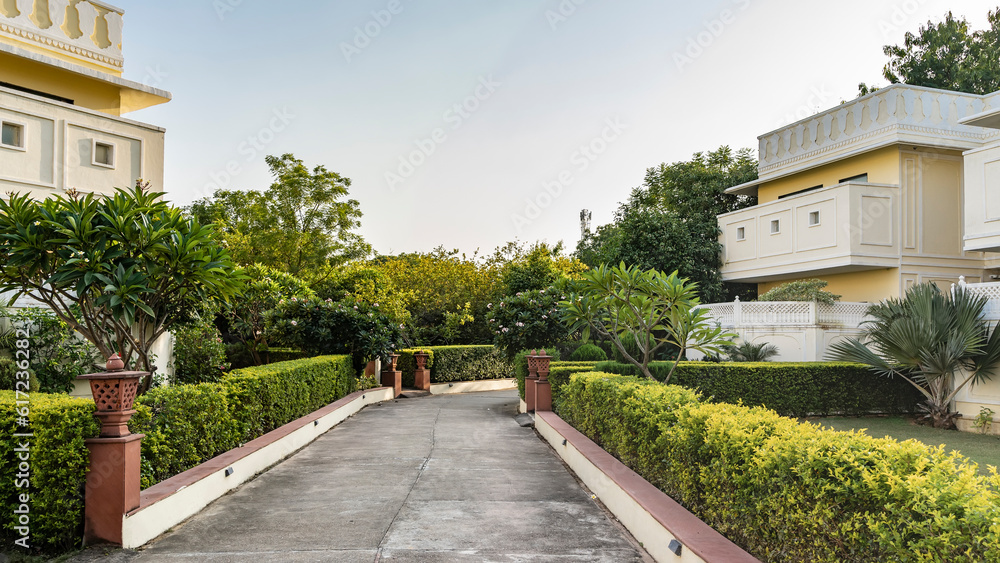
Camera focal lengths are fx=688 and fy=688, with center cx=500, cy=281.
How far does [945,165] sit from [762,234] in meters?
6.58

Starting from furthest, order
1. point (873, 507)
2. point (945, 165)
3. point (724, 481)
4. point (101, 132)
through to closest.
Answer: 1. point (945, 165)
2. point (101, 132)
3. point (724, 481)
4. point (873, 507)

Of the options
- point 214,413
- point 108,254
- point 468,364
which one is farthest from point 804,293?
point 108,254

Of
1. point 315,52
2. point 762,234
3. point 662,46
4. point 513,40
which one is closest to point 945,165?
point 762,234

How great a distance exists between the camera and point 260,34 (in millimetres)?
15039

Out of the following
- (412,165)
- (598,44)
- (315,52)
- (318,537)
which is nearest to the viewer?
(318,537)

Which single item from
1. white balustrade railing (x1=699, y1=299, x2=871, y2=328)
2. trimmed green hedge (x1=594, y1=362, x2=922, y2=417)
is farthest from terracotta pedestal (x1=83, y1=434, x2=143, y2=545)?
white balustrade railing (x1=699, y1=299, x2=871, y2=328)

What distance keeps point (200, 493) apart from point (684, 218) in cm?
2985

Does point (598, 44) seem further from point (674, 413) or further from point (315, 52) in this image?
point (674, 413)

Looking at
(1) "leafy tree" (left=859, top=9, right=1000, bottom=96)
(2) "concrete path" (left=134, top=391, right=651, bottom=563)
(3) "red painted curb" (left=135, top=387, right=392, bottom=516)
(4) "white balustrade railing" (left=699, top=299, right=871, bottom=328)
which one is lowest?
(2) "concrete path" (left=134, top=391, right=651, bottom=563)

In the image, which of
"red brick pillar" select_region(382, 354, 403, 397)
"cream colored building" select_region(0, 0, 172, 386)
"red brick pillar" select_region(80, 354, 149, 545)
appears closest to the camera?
"red brick pillar" select_region(80, 354, 149, 545)

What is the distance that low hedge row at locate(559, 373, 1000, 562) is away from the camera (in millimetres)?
3242

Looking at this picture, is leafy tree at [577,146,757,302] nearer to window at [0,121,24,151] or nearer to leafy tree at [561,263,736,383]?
leafy tree at [561,263,736,383]

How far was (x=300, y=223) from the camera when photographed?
3278cm

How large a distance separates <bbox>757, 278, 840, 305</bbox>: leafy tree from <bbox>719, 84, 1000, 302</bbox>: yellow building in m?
1.25
